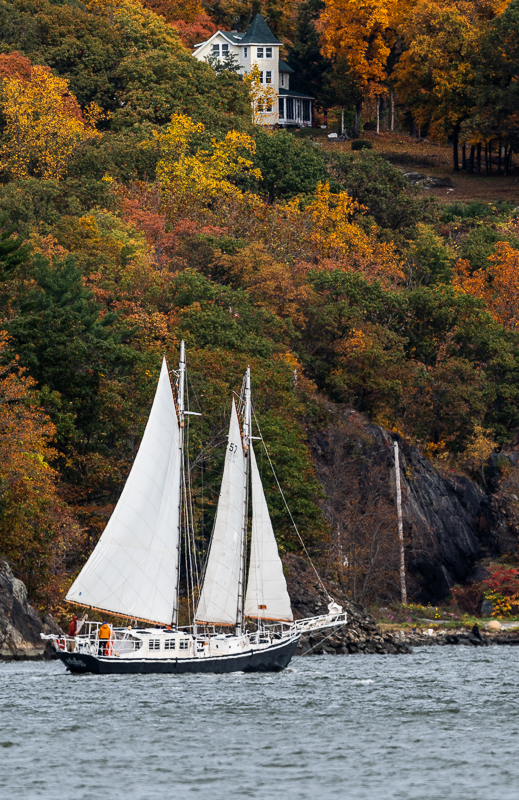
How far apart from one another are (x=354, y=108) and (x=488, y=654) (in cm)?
11254

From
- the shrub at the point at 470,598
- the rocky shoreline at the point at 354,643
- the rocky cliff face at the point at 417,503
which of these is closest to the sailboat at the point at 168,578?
the rocky shoreline at the point at 354,643

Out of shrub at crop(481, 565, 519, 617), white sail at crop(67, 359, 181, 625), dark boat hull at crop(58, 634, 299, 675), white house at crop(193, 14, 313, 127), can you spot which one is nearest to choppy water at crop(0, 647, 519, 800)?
dark boat hull at crop(58, 634, 299, 675)

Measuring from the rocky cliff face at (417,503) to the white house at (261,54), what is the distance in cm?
8248

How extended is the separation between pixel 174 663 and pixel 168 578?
3650mm

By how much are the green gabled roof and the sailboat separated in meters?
119

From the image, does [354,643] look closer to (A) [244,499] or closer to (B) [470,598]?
(B) [470,598]

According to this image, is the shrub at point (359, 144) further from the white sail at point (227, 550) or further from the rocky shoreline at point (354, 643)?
the white sail at point (227, 550)

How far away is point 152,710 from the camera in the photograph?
47625 mm

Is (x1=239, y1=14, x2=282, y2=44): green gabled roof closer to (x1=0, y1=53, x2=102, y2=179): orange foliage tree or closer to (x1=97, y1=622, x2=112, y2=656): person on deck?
(x1=0, y1=53, x2=102, y2=179): orange foliage tree

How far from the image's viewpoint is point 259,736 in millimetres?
42812

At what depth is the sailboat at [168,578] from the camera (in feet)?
179

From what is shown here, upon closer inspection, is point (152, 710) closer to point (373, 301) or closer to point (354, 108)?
point (373, 301)

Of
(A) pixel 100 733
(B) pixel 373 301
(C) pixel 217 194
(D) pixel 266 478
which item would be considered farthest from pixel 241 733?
(C) pixel 217 194

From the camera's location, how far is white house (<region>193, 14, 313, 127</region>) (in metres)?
170
